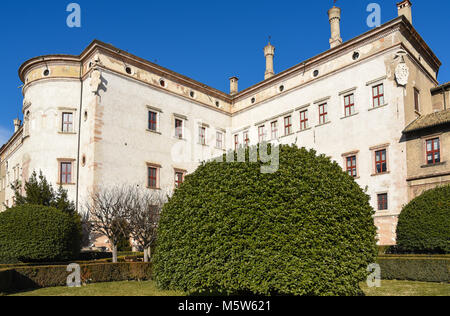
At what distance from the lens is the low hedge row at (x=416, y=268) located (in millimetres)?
13414

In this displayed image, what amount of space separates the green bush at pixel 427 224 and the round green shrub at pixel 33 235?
14219mm

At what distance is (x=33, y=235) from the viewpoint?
52.6ft

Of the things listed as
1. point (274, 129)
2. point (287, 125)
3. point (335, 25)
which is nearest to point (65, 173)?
point (274, 129)

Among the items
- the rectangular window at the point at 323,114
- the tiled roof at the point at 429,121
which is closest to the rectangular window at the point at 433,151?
the tiled roof at the point at 429,121

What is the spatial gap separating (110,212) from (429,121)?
17.8 metres

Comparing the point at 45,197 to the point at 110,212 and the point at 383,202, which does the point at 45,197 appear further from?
the point at 383,202

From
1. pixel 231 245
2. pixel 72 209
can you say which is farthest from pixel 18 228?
pixel 231 245

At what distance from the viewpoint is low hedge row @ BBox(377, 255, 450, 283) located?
13.4m

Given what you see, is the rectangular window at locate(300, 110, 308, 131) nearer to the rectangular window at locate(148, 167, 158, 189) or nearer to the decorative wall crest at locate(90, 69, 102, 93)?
the rectangular window at locate(148, 167, 158, 189)

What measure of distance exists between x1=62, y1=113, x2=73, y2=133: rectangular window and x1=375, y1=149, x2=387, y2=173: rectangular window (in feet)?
64.9

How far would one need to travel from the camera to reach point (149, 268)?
15.5 meters

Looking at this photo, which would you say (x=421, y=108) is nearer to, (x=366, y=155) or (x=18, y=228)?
(x=366, y=155)

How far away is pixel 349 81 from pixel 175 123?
12.9 m

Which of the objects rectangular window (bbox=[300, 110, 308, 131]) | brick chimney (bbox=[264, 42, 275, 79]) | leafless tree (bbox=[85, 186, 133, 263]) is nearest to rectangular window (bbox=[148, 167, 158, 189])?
leafless tree (bbox=[85, 186, 133, 263])
